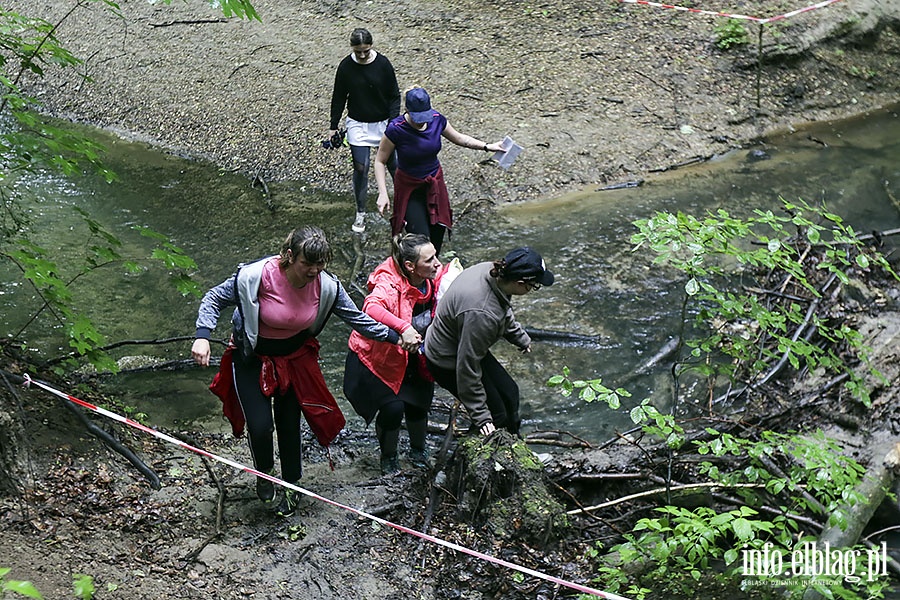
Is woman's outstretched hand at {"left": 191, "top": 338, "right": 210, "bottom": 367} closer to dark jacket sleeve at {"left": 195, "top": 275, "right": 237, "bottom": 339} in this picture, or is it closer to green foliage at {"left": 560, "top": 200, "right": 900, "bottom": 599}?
dark jacket sleeve at {"left": 195, "top": 275, "right": 237, "bottom": 339}

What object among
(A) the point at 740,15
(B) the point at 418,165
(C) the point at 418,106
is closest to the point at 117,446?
(B) the point at 418,165

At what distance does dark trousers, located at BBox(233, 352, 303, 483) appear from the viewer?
517cm

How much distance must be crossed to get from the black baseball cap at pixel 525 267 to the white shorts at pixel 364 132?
4.21 metres

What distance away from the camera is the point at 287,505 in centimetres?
541

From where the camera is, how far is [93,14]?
51.3 ft

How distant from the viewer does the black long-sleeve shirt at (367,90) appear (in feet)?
28.2

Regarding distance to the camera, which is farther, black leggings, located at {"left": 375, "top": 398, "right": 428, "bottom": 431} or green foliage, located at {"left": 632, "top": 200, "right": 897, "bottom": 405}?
black leggings, located at {"left": 375, "top": 398, "right": 428, "bottom": 431}

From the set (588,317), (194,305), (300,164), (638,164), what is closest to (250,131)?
(300,164)

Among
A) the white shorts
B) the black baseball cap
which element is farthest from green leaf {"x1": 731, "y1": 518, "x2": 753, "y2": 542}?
the white shorts

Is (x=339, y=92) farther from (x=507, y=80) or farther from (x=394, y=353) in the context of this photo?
(x=507, y=80)

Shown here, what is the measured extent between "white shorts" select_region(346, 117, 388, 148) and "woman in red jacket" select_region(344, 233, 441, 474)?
344 cm

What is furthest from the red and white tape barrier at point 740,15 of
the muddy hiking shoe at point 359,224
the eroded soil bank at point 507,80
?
the muddy hiking shoe at point 359,224

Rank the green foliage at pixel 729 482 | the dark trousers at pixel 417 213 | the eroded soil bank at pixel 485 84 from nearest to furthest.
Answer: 1. the green foliage at pixel 729 482
2. the dark trousers at pixel 417 213
3. the eroded soil bank at pixel 485 84

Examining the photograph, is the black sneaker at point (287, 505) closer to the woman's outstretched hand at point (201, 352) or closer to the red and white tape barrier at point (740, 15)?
the woman's outstretched hand at point (201, 352)
